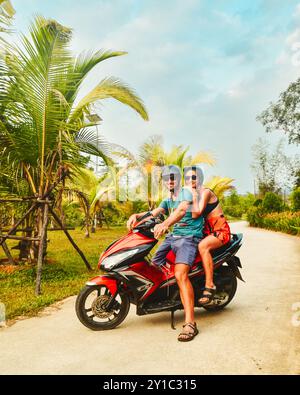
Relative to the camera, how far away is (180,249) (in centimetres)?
388

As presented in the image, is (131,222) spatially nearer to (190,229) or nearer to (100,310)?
(190,229)

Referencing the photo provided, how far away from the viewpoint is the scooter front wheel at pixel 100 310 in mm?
3822

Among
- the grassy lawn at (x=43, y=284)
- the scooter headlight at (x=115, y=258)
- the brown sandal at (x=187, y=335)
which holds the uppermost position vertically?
the scooter headlight at (x=115, y=258)

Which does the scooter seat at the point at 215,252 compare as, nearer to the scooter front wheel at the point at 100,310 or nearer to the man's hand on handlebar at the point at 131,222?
the man's hand on handlebar at the point at 131,222

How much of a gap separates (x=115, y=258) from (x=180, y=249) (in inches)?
25.7

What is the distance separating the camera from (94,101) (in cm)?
722

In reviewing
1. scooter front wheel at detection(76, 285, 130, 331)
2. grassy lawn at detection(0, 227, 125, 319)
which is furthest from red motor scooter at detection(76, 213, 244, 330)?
grassy lawn at detection(0, 227, 125, 319)

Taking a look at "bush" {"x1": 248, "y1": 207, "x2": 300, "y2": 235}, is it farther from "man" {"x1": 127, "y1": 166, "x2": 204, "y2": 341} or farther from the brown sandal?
the brown sandal

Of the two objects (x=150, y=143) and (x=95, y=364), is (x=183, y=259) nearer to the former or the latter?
(x=95, y=364)

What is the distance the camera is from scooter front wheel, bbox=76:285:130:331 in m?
3.82

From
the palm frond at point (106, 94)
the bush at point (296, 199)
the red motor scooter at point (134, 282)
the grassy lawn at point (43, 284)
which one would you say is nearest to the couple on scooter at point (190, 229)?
the red motor scooter at point (134, 282)

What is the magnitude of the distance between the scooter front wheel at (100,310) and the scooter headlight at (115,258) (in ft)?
0.78
